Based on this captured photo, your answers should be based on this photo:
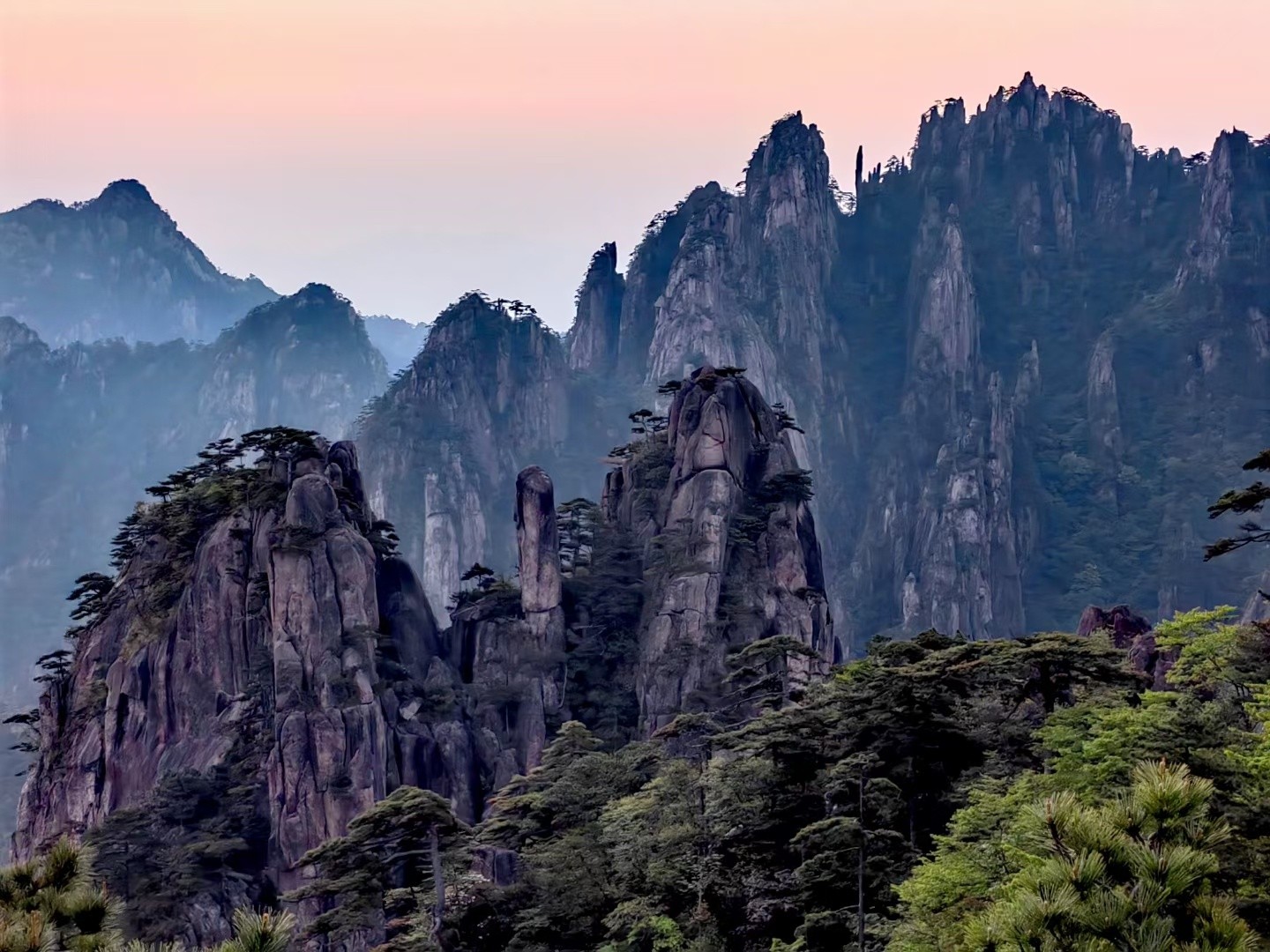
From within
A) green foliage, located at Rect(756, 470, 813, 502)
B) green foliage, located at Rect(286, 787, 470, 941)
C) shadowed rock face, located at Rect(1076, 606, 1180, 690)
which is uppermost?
green foliage, located at Rect(756, 470, 813, 502)

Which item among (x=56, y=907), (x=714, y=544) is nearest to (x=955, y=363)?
(x=714, y=544)

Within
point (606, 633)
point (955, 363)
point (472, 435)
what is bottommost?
point (606, 633)

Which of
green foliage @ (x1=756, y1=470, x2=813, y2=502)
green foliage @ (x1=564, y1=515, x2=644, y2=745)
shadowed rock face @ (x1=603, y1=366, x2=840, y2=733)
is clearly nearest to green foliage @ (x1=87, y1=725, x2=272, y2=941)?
green foliage @ (x1=564, y1=515, x2=644, y2=745)

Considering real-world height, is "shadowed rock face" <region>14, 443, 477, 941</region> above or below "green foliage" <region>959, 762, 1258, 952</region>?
above

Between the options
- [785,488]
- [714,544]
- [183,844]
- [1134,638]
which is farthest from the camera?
[785,488]

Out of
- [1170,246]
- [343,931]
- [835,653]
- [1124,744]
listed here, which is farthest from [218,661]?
[1170,246]

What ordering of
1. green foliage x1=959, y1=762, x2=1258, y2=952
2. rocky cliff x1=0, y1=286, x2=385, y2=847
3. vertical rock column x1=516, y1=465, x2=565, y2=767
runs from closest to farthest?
green foliage x1=959, y1=762, x2=1258, y2=952, vertical rock column x1=516, y1=465, x2=565, y2=767, rocky cliff x1=0, y1=286, x2=385, y2=847

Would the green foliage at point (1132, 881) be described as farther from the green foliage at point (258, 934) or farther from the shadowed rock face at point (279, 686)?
the shadowed rock face at point (279, 686)

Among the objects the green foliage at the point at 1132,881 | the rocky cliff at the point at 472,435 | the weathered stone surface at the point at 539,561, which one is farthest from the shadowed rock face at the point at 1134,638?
the rocky cliff at the point at 472,435

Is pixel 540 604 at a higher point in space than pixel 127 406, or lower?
lower

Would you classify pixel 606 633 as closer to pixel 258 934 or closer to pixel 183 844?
pixel 183 844

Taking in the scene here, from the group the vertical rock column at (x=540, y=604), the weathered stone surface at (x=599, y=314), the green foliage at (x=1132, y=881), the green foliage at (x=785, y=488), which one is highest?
the weathered stone surface at (x=599, y=314)

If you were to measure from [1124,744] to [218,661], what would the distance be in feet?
124

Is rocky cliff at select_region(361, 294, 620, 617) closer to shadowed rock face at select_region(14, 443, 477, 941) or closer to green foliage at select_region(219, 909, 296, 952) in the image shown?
shadowed rock face at select_region(14, 443, 477, 941)
